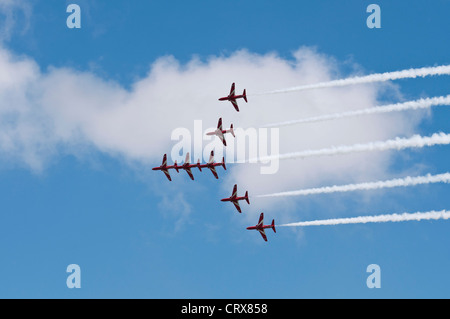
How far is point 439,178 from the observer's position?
351ft

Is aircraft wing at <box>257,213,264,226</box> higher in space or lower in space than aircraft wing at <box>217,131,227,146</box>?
lower

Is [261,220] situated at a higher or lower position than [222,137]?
lower

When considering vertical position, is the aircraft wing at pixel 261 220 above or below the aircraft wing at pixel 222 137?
below

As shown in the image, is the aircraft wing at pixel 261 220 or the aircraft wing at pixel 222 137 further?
the aircraft wing at pixel 222 137

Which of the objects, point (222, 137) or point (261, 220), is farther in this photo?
point (222, 137)

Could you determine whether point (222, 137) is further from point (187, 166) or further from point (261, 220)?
point (261, 220)

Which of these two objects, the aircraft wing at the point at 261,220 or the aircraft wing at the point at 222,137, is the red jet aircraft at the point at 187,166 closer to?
the aircraft wing at the point at 222,137

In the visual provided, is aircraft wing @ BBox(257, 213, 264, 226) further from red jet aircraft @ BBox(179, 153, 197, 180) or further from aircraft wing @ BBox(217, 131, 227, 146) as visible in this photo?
red jet aircraft @ BBox(179, 153, 197, 180)

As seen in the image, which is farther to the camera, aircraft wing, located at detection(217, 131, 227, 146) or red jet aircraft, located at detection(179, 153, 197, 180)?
red jet aircraft, located at detection(179, 153, 197, 180)

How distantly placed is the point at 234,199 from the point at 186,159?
10.7 meters

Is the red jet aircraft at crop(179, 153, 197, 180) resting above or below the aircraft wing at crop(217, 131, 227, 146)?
below

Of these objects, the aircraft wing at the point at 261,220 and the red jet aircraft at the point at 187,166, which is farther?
the red jet aircraft at the point at 187,166
